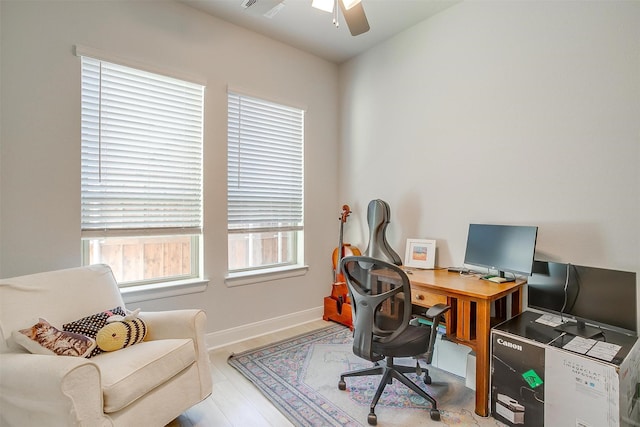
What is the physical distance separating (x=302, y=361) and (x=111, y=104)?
252 cm

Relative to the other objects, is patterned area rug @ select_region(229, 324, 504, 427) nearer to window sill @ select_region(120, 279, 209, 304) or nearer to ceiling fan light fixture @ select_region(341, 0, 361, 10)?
window sill @ select_region(120, 279, 209, 304)

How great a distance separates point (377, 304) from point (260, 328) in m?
1.69

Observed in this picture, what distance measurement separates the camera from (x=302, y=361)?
2.55 m

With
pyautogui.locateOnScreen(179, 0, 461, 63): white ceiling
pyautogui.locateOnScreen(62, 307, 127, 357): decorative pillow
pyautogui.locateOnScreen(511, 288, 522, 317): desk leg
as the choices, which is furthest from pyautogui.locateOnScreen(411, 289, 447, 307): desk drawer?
pyautogui.locateOnScreen(179, 0, 461, 63): white ceiling

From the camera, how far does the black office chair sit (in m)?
1.82

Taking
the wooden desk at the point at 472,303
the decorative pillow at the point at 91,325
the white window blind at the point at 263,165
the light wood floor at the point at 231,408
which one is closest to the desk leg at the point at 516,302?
the wooden desk at the point at 472,303

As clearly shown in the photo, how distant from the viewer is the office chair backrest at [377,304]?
5.95 feet

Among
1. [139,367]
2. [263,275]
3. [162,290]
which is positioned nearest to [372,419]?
[139,367]

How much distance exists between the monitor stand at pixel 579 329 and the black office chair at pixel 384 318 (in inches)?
26.7

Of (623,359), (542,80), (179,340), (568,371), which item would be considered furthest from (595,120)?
(179,340)

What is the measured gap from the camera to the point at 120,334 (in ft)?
5.66

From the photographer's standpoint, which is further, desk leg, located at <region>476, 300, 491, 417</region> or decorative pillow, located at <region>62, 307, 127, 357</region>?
desk leg, located at <region>476, 300, 491, 417</region>

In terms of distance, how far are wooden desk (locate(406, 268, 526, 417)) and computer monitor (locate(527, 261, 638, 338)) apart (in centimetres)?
19

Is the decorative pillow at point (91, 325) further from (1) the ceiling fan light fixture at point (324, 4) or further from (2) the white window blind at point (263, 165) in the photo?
(1) the ceiling fan light fixture at point (324, 4)
